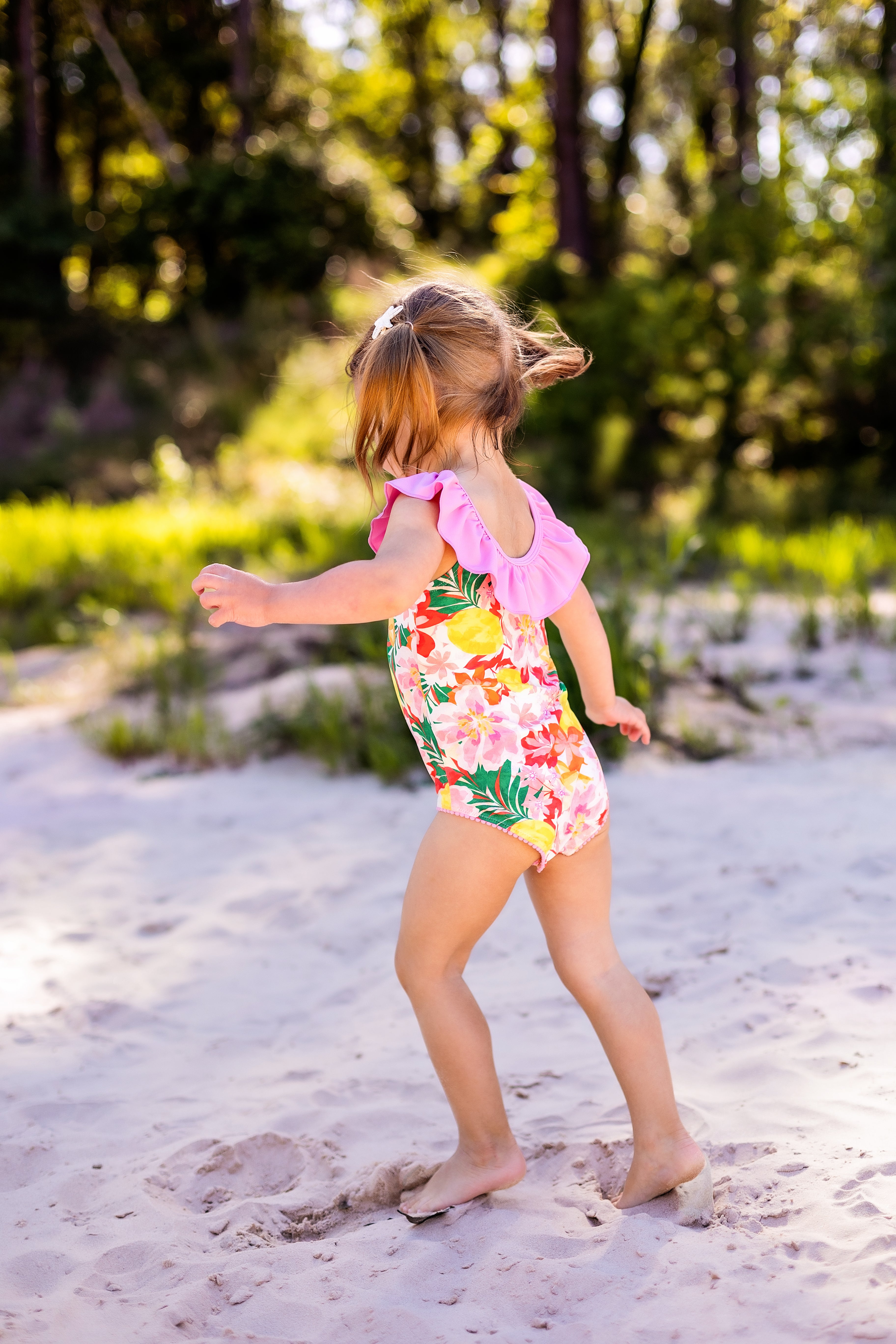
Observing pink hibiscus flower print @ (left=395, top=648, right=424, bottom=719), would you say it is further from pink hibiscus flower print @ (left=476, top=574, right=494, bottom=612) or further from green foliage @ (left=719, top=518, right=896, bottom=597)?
green foliage @ (left=719, top=518, right=896, bottom=597)

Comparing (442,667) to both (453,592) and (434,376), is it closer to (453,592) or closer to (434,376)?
Answer: (453,592)

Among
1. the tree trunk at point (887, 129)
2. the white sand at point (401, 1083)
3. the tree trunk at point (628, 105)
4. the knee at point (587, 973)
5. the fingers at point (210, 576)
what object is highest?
the tree trunk at point (628, 105)

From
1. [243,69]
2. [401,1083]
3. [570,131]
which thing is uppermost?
[243,69]

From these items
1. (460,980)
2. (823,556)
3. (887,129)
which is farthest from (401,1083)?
(887,129)

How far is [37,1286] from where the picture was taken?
176cm

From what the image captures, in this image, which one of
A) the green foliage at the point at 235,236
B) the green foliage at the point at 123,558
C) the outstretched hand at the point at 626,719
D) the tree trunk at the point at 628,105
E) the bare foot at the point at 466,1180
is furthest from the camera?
the green foliage at the point at 235,236

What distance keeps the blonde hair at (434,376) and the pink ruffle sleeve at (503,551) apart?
0.09 meters

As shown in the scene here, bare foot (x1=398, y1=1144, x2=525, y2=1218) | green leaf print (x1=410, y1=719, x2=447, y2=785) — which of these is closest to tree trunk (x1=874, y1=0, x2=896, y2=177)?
green leaf print (x1=410, y1=719, x2=447, y2=785)

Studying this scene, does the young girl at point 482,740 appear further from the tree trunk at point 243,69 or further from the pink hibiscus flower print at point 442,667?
the tree trunk at point 243,69

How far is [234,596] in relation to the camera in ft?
5.36

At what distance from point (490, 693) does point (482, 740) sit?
8cm

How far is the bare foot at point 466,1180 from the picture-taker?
1.90 m

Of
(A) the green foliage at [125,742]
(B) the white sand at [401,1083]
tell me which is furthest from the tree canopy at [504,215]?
(B) the white sand at [401,1083]

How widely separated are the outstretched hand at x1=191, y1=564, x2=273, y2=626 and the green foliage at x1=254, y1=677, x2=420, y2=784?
8.46 ft
